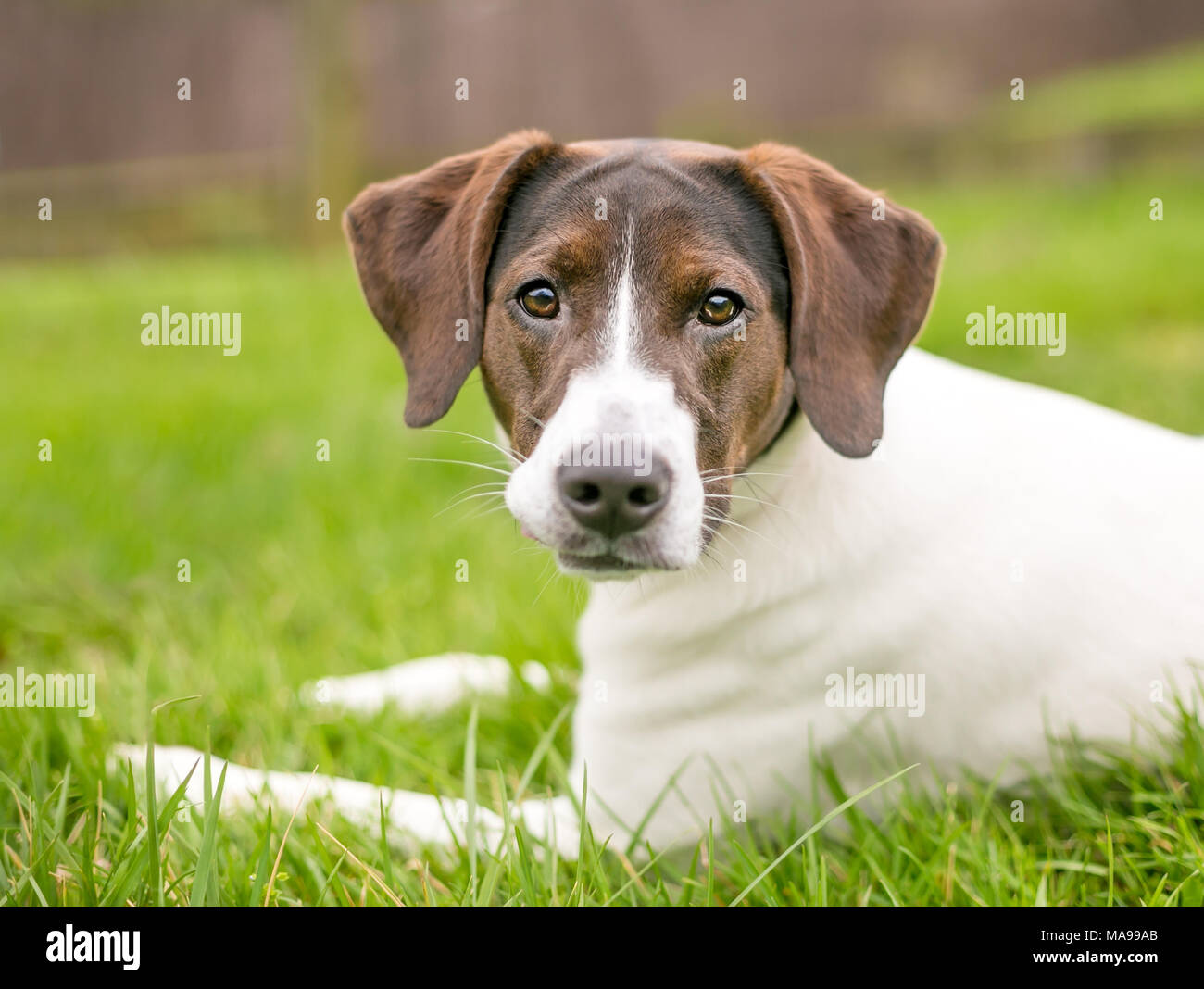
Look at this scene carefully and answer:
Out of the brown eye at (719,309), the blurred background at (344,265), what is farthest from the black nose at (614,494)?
the blurred background at (344,265)

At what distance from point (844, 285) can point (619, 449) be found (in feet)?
2.37

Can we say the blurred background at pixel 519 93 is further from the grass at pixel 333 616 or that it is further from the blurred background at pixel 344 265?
the grass at pixel 333 616

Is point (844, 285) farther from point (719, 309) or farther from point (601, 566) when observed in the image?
point (601, 566)

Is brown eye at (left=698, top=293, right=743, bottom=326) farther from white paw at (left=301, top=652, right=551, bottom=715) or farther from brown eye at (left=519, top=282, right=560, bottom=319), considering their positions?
white paw at (left=301, top=652, right=551, bottom=715)

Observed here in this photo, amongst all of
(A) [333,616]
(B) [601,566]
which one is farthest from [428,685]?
(B) [601,566]

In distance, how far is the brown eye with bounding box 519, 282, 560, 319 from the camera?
2438 millimetres

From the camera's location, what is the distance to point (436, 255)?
2.64 m

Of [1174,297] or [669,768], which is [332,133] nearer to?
[1174,297]

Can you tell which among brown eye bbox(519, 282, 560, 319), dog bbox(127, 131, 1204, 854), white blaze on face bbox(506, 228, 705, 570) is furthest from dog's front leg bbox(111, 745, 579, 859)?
brown eye bbox(519, 282, 560, 319)

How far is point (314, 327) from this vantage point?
7.31m

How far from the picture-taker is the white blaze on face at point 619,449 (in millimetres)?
2121
